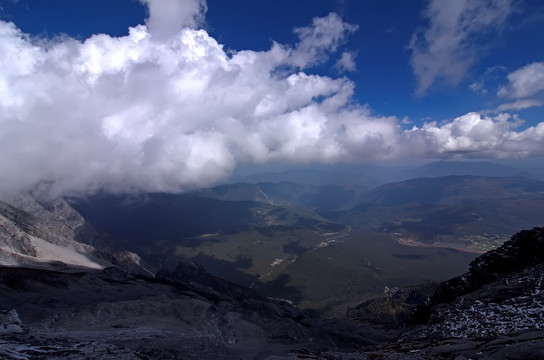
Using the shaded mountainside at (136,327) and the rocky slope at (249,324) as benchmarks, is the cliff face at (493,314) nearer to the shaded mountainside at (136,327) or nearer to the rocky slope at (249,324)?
the rocky slope at (249,324)

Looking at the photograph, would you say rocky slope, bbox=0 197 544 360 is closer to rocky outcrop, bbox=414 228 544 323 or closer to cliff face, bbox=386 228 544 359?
cliff face, bbox=386 228 544 359

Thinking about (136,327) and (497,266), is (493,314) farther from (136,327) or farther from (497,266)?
(136,327)

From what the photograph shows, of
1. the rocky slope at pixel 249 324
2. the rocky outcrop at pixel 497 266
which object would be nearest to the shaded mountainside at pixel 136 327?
the rocky slope at pixel 249 324

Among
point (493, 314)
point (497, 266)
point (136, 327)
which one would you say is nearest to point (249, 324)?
point (136, 327)

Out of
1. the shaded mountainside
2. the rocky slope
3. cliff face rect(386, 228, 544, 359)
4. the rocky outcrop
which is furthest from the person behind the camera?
the rocky outcrop

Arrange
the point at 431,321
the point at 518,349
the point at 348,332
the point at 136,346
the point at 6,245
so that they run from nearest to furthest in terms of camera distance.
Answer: the point at 518,349 < the point at 136,346 < the point at 431,321 < the point at 348,332 < the point at 6,245

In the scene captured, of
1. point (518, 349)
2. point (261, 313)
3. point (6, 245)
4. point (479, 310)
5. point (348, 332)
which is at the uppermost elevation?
point (6, 245)

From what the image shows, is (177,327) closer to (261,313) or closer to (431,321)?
(261,313)

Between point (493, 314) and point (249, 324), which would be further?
point (249, 324)

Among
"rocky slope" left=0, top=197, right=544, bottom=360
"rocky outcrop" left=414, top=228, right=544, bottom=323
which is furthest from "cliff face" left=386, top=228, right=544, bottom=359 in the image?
"rocky slope" left=0, top=197, right=544, bottom=360

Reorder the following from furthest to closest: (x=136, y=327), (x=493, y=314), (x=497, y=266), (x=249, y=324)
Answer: (x=249, y=324) < (x=497, y=266) < (x=136, y=327) < (x=493, y=314)

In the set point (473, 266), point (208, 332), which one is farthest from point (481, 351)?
point (473, 266)
